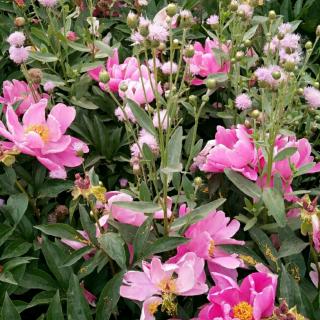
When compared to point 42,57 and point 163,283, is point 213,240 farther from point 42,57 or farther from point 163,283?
point 42,57

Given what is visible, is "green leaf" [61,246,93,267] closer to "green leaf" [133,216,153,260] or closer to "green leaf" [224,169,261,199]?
"green leaf" [133,216,153,260]

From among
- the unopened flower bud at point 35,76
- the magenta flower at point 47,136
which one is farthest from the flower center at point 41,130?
the unopened flower bud at point 35,76

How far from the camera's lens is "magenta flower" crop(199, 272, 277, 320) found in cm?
93

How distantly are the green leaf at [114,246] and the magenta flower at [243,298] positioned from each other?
0.53 ft

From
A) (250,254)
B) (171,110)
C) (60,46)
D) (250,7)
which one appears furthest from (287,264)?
(60,46)

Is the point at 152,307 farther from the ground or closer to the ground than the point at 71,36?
closer to the ground

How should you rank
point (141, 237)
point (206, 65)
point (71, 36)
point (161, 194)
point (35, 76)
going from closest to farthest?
point (141, 237)
point (161, 194)
point (35, 76)
point (206, 65)
point (71, 36)

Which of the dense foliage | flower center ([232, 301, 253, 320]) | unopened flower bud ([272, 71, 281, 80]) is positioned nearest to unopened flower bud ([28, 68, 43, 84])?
the dense foliage

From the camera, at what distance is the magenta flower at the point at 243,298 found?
933mm

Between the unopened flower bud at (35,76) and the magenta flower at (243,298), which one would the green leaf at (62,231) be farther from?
the unopened flower bud at (35,76)

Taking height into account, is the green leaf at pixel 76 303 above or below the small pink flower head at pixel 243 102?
below

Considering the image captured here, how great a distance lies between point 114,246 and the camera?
3.31 feet

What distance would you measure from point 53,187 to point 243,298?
0.50 metres

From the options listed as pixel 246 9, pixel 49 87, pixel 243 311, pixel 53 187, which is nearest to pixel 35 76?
pixel 49 87
